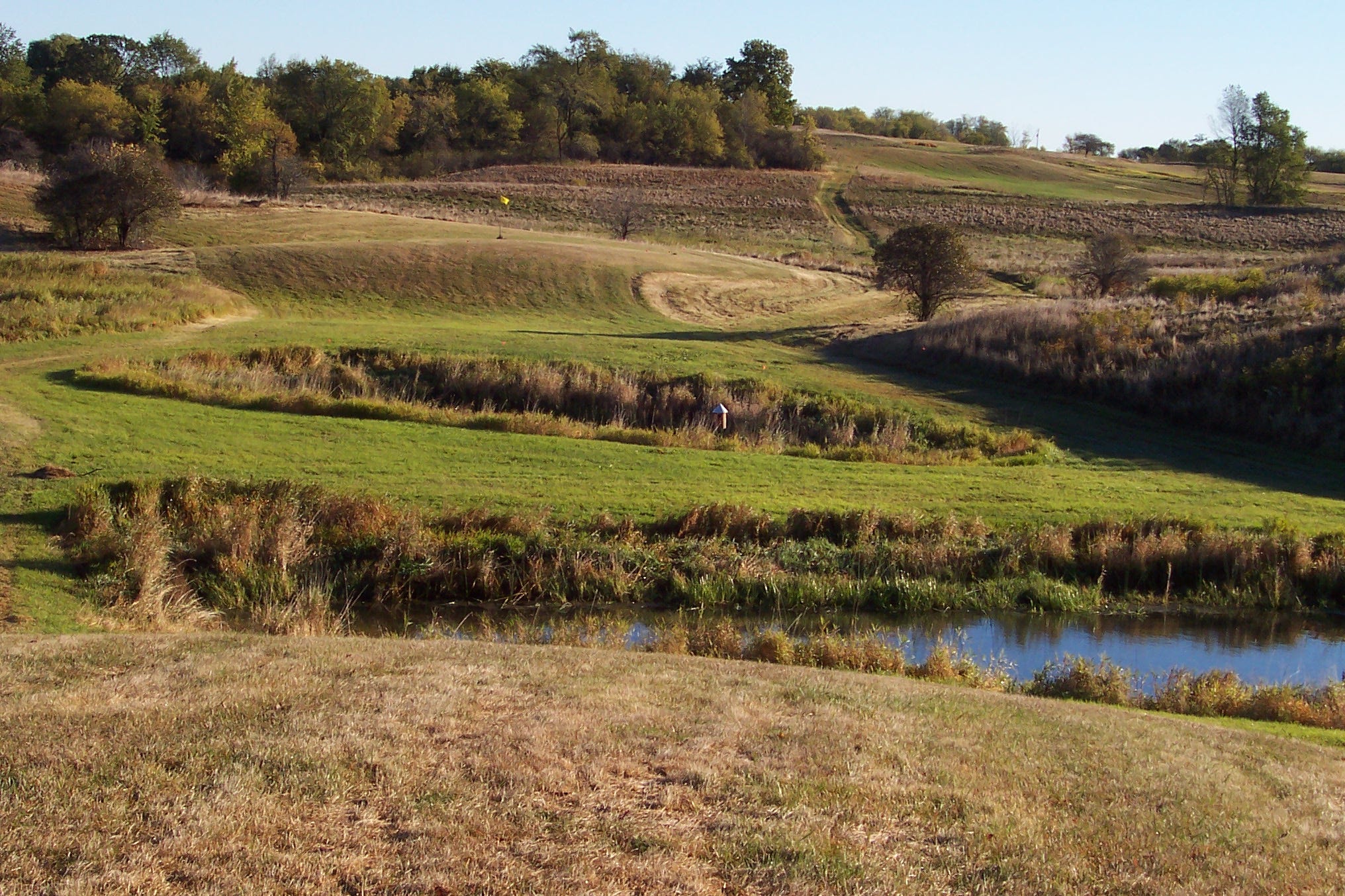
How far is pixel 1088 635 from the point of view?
18.2m

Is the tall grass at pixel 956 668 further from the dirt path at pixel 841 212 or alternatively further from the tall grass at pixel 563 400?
the dirt path at pixel 841 212

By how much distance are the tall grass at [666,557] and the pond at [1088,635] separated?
46cm

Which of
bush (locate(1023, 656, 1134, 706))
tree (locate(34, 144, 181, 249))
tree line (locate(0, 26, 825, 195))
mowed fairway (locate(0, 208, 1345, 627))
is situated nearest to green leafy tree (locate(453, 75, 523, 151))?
tree line (locate(0, 26, 825, 195))

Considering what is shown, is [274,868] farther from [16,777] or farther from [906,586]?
[906,586]

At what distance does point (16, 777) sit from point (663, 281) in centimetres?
4636

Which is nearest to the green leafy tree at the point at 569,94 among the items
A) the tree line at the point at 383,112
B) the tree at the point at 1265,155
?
the tree line at the point at 383,112

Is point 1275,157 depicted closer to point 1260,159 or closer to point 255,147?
point 1260,159

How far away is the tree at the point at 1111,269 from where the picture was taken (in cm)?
4925

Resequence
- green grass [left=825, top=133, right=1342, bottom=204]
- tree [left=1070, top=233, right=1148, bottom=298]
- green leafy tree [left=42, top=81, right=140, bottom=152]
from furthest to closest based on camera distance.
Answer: green grass [left=825, top=133, right=1342, bottom=204], green leafy tree [left=42, top=81, right=140, bottom=152], tree [left=1070, top=233, right=1148, bottom=298]

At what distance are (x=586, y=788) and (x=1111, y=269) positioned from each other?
47.8 metres

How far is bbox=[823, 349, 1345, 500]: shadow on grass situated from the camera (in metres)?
26.5

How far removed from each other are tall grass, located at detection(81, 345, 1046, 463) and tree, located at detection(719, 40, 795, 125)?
10380cm

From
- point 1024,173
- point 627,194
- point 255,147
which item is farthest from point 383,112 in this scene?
point 1024,173

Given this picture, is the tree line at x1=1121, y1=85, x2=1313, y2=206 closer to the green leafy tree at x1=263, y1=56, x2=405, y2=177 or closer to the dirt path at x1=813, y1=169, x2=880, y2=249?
the dirt path at x1=813, y1=169, x2=880, y2=249
